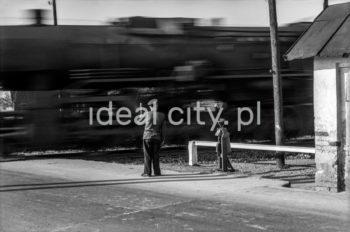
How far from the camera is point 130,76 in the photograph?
1455cm

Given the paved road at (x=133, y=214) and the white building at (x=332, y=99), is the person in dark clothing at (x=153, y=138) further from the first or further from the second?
the white building at (x=332, y=99)

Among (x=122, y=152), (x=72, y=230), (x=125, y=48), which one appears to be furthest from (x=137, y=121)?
(x=72, y=230)

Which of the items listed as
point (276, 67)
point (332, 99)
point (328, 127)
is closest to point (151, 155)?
point (276, 67)

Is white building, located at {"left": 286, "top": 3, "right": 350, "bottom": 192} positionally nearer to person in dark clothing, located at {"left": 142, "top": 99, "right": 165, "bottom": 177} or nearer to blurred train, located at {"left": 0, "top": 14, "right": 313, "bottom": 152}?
person in dark clothing, located at {"left": 142, "top": 99, "right": 165, "bottom": 177}

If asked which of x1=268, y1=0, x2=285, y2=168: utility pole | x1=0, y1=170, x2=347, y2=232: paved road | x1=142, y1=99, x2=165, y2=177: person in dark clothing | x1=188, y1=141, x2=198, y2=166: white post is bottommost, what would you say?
x1=0, y1=170, x2=347, y2=232: paved road

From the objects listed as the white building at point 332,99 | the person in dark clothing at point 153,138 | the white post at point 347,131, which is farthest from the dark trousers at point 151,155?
Answer: the white post at point 347,131

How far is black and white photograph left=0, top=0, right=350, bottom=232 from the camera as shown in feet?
24.1

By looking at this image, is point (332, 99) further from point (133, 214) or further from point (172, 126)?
point (172, 126)

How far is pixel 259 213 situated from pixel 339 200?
148cm

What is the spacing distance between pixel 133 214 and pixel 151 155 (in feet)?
12.2

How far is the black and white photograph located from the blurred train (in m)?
0.03

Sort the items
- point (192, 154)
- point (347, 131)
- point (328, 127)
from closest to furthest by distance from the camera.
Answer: point (347, 131)
point (328, 127)
point (192, 154)

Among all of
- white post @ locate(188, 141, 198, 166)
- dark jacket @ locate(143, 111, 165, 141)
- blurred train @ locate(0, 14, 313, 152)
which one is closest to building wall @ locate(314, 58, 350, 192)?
dark jacket @ locate(143, 111, 165, 141)

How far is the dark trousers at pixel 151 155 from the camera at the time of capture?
34.8ft
